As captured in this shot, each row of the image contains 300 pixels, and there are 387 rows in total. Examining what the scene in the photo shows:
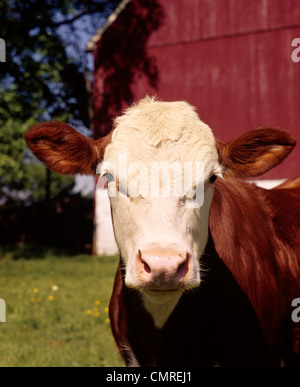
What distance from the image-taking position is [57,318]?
6203 mm

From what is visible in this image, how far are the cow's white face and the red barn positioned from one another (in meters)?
9.40

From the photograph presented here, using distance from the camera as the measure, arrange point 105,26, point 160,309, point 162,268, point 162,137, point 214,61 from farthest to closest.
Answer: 1. point 105,26
2. point 214,61
3. point 160,309
4. point 162,137
5. point 162,268

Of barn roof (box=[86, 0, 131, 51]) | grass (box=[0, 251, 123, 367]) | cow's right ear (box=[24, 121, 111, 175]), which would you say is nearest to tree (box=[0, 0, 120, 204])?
barn roof (box=[86, 0, 131, 51])

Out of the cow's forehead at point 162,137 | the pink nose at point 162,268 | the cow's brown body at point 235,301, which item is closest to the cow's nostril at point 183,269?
the pink nose at point 162,268

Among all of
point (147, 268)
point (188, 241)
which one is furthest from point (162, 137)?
point (147, 268)

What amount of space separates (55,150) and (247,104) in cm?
985

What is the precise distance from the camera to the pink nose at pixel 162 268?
198cm

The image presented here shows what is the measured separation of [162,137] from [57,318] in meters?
4.35

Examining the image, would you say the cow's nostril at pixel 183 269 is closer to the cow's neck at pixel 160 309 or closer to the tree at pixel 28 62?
the cow's neck at pixel 160 309

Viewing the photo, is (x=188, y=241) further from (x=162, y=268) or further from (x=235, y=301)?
(x=235, y=301)

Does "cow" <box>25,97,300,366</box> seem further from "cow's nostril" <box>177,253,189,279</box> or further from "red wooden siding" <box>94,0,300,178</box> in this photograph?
"red wooden siding" <box>94,0,300,178</box>

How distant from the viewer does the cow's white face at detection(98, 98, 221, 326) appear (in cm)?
206

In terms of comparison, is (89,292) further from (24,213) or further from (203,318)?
(24,213)

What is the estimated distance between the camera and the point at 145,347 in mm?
2766
